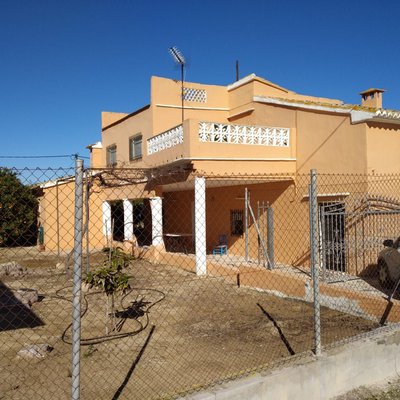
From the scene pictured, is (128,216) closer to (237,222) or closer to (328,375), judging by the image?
(237,222)

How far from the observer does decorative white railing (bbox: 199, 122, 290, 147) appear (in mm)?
11031

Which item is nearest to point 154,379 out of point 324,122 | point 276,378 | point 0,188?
point 276,378

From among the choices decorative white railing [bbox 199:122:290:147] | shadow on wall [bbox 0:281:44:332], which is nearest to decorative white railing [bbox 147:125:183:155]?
decorative white railing [bbox 199:122:290:147]

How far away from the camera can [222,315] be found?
7.57 metres

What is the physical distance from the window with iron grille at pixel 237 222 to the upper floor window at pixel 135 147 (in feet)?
15.3

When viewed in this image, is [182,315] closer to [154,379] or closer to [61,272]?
[154,379]

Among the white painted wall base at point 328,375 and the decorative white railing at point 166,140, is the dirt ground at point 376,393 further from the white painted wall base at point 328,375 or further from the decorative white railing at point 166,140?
the decorative white railing at point 166,140

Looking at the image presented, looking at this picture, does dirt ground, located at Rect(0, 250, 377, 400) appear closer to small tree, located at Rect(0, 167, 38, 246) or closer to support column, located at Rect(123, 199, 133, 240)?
support column, located at Rect(123, 199, 133, 240)

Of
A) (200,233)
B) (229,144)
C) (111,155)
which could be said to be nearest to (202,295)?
(200,233)

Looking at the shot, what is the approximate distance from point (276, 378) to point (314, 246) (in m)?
1.40

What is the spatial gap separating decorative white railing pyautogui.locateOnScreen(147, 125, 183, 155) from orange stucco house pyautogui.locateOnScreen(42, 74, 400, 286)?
0.10 feet

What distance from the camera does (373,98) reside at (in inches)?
526

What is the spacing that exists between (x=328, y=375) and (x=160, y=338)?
3.09 metres

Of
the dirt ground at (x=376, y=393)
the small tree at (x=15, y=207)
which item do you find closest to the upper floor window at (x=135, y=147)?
the small tree at (x=15, y=207)
